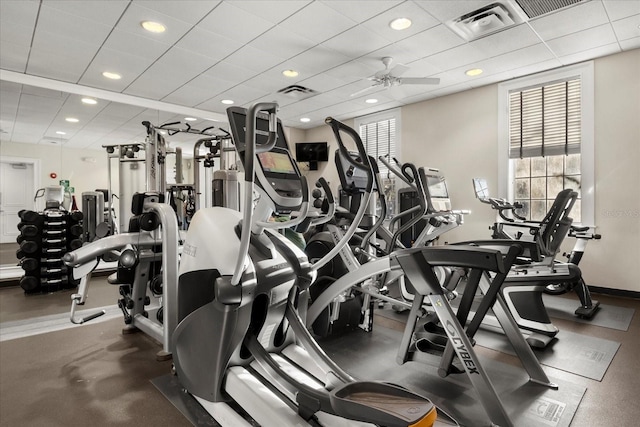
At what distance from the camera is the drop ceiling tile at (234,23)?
3414 mm

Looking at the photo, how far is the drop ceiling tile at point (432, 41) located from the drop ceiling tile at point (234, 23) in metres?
1.61

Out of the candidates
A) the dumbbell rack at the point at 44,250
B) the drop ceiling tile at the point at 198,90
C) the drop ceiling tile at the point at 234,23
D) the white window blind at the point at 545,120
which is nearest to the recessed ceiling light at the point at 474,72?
the white window blind at the point at 545,120

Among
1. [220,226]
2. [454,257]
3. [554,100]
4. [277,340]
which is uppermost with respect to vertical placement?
[554,100]

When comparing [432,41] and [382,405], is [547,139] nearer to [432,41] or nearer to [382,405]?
[432,41]

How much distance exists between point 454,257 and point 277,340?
1.06m

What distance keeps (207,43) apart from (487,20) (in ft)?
9.99

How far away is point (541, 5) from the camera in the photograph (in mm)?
3363

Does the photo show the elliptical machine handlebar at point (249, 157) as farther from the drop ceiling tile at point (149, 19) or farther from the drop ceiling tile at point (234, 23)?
the drop ceiling tile at point (149, 19)

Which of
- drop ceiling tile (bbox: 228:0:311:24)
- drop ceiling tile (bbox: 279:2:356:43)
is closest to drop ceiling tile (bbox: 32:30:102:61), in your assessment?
drop ceiling tile (bbox: 228:0:311:24)

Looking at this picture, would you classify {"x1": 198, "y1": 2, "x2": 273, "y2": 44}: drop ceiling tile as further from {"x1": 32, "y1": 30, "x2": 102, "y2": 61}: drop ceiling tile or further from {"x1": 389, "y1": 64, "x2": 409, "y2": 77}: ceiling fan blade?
{"x1": 389, "y1": 64, "x2": 409, "y2": 77}: ceiling fan blade

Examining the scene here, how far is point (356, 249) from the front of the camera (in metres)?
3.30

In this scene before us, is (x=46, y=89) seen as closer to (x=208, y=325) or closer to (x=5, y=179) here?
(x=5, y=179)

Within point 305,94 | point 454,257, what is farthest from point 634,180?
point 305,94

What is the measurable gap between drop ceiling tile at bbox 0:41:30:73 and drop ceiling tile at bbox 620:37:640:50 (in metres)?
7.00
